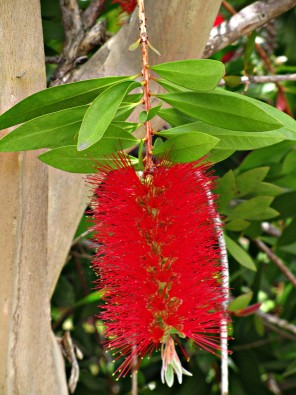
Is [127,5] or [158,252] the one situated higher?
[127,5]

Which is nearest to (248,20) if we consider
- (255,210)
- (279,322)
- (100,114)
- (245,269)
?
(255,210)

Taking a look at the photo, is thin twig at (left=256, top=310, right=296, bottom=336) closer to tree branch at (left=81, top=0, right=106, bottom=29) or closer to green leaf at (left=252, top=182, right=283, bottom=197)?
green leaf at (left=252, top=182, right=283, bottom=197)

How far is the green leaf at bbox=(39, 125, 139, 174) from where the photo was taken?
862 millimetres

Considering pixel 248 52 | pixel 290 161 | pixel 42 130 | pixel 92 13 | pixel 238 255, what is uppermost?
pixel 92 13

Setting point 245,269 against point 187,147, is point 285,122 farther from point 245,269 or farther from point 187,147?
point 245,269

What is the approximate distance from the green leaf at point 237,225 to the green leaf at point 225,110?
0.63 m

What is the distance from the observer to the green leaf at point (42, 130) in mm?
847

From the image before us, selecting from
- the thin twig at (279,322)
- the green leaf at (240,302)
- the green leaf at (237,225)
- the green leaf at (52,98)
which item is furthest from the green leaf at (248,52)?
the thin twig at (279,322)

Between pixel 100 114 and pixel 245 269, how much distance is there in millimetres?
1164

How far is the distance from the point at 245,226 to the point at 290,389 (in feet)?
3.00

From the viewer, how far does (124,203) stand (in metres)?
0.89

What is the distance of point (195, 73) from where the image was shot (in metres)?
0.81

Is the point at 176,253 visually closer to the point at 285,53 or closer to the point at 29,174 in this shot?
the point at 29,174

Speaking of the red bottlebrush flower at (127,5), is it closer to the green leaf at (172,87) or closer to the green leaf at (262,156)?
the green leaf at (262,156)
